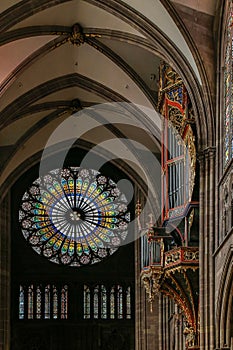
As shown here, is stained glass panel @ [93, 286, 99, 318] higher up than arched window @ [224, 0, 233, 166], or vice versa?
arched window @ [224, 0, 233, 166]

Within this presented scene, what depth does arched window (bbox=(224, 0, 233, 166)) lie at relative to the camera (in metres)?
24.0

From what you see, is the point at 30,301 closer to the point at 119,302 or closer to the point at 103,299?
the point at 103,299

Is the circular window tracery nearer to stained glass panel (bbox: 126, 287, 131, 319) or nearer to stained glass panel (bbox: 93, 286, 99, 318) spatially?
stained glass panel (bbox: 93, 286, 99, 318)

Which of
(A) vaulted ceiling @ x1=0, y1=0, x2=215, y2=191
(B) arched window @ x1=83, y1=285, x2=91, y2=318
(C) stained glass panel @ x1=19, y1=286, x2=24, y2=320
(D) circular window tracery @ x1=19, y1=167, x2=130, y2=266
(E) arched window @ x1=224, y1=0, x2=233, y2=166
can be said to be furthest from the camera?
(D) circular window tracery @ x1=19, y1=167, x2=130, y2=266

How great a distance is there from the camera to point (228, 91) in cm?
2466

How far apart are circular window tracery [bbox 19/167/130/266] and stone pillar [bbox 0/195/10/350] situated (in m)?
0.83

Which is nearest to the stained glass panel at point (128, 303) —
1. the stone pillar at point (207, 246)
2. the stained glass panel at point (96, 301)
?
the stained glass panel at point (96, 301)

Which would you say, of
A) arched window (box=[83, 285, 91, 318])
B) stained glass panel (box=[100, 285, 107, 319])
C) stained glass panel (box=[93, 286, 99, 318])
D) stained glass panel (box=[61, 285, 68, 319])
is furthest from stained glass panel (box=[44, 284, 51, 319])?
stained glass panel (box=[100, 285, 107, 319])

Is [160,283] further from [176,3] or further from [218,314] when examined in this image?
[176,3]

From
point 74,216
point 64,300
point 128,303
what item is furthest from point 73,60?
point 128,303

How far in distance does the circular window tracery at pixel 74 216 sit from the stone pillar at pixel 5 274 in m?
0.83

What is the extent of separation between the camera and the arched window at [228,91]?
2403cm

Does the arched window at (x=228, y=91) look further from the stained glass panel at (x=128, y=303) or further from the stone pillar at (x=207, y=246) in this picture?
the stained glass panel at (x=128, y=303)

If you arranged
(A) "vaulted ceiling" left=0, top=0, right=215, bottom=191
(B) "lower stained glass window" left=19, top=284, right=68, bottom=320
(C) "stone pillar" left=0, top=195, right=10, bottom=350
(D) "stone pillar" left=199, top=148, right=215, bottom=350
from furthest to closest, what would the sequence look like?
(B) "lower stained glass window" left=19, top=284, right=68, bottom=320, (C) "stone pillar" left=0, top=195, right=10, bottom=350, (A) "vaulted ceiling" left=0, top=0, right=215, bottom=191, (D) "stone pillar" left=199, top=148, right=215, bottom=350
